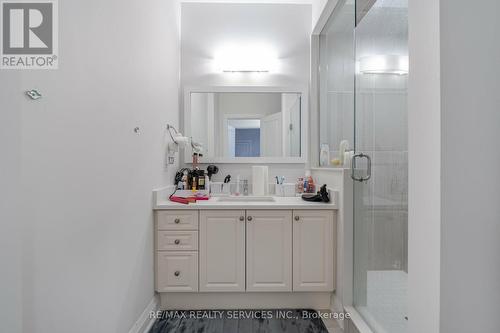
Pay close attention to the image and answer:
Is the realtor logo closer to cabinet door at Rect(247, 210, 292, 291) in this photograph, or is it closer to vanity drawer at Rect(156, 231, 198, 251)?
vanity drawer at Rect(156, 231, 198, 251)

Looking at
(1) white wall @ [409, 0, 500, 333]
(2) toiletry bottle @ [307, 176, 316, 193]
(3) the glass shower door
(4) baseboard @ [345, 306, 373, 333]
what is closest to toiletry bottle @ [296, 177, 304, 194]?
(2) toiletry bottle @ [307, 176, 316, 193]

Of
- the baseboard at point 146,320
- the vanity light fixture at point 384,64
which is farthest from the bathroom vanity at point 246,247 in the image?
the vanity light fixture at point 384,64

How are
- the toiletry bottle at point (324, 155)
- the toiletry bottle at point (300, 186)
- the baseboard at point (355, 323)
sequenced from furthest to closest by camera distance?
1. the toiletry bottle at point (300, 186)
2. the toiletry bottle at point (324, 155)
3. the baseboard at point (355, 323)

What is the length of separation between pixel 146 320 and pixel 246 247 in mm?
804

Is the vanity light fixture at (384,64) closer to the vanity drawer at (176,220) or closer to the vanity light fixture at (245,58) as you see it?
the vanity light fixture at (245,58)

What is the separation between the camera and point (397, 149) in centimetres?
131

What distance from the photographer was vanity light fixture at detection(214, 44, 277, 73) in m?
2.57

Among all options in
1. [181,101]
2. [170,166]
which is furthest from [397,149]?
[181,101]

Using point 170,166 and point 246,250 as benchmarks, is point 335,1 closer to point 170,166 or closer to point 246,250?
point 170,166

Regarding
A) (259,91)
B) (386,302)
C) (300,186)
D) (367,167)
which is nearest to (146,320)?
(386,302)

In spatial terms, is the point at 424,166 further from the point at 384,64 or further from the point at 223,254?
the point at 223,254

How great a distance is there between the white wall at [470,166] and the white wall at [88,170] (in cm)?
129

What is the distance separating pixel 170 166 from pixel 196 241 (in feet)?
2.36

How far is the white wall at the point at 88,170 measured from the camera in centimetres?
85
